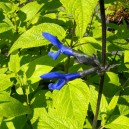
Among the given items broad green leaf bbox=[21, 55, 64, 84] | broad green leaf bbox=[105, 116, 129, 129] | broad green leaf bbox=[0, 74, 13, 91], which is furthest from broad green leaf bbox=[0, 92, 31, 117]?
broad green leaf bbox=[105, 116, 129, 129]

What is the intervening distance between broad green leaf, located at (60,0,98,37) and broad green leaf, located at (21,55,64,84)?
0.78 meters

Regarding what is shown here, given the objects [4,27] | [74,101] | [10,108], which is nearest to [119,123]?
[74,101]

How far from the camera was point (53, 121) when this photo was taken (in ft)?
5.99

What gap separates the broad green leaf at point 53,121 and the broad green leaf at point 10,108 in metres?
0.10

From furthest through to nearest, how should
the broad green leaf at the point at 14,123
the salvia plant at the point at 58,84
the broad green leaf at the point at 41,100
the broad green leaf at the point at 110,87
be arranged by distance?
the broad green leaf at the point at 110,87, the broad green leaf at the point at 41,100, the broad green leaf at the point at 14,123, the salvia plant at the point at 58,84

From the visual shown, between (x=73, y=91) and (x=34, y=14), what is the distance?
84 centimetres

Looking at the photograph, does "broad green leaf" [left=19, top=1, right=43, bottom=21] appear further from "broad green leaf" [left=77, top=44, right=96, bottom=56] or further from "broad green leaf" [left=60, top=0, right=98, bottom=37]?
"broad green leaf" [left=60, top=0, right=98, bottom=37]

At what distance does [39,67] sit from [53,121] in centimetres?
42

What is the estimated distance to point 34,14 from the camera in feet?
8.13

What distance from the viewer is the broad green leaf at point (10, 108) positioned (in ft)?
5.98

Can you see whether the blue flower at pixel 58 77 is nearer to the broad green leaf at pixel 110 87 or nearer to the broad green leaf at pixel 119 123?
the broad green leaf at pixel 119 123

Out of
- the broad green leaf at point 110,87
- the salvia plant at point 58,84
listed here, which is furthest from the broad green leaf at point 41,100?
the broad green leaf at point 110,87

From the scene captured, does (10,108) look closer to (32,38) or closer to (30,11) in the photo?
(32,38)

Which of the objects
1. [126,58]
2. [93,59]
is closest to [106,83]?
[126,58]
